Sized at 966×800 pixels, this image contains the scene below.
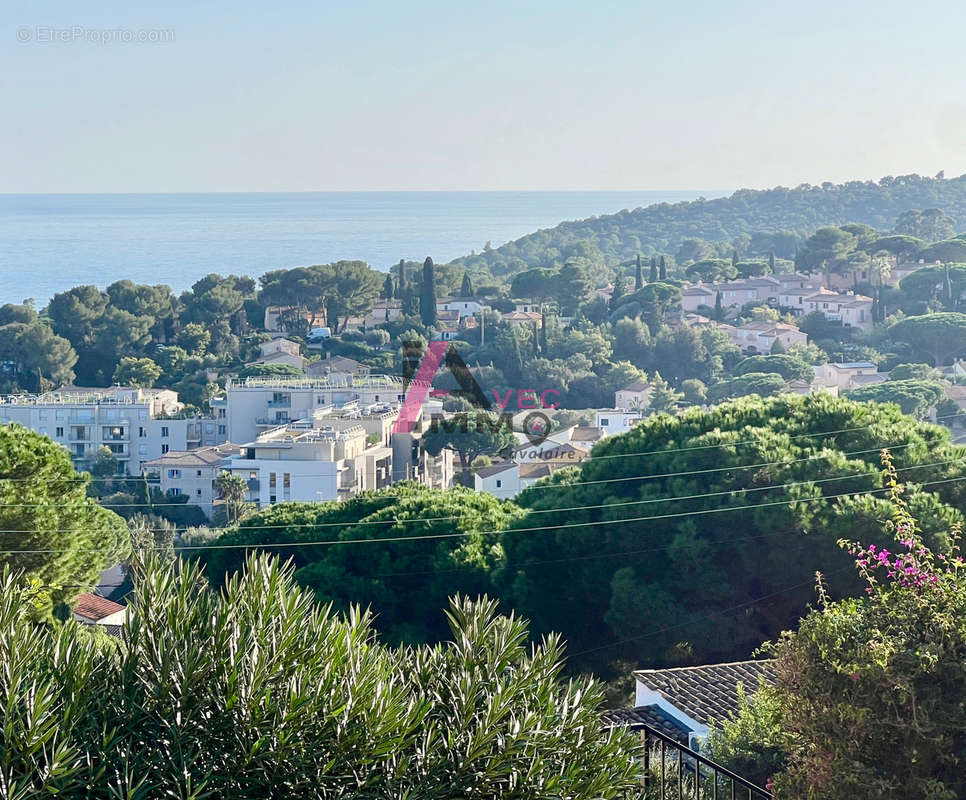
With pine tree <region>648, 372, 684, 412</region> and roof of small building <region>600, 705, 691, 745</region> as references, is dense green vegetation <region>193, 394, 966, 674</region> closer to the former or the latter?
roof of small building <region>600, 705, 691, 745</region>

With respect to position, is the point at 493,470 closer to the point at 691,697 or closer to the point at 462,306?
the point at 691,697

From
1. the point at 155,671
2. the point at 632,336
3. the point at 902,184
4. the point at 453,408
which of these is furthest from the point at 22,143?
the point at 155,671

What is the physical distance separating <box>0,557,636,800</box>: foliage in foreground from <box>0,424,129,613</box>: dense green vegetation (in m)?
7.29

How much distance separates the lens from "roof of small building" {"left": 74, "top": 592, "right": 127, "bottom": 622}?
1537 cm

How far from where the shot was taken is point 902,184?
104062 millimetres

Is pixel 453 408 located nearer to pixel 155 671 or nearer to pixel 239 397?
pixel 239 397

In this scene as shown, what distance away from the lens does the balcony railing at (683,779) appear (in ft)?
11.7

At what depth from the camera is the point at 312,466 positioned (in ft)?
94.5

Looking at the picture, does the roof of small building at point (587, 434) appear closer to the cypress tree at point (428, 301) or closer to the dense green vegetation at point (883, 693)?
the cypress tree at point (428, 301)

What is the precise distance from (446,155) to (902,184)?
4844cm

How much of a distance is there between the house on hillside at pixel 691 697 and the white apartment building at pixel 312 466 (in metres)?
20.6

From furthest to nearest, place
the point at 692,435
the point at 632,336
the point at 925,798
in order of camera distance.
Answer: the point at 632,336 → the point at 692,435 → the point at 925,798

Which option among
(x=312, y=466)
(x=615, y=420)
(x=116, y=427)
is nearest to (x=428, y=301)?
(x=615, y=420)

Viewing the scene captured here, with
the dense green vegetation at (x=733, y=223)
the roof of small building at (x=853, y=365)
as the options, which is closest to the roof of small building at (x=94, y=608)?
the roof of small building at (x=853, y=365)
